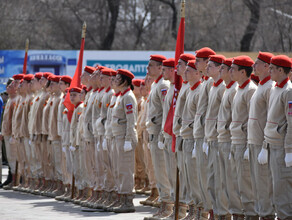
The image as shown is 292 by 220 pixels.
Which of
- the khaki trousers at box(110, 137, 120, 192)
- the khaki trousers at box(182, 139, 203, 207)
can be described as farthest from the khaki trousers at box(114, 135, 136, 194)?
the khaki trousers at box(182, 139, 203, 207)

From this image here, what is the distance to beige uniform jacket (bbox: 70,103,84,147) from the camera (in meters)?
14.2

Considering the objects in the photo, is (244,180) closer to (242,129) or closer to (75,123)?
(242,129)

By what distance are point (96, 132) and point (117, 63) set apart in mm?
10910

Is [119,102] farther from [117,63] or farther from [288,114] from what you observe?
[117,63]

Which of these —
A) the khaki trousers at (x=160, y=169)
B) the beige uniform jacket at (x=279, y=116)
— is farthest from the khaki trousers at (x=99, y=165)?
the beige uniform jacket at (x=279, y=116)

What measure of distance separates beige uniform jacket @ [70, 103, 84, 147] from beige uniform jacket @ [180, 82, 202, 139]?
4.16m

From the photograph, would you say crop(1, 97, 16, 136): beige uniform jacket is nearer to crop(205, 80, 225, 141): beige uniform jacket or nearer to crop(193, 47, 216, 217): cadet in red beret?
crop(193, 47, 216, 217): cadet in red beret

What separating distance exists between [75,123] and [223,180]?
534cm

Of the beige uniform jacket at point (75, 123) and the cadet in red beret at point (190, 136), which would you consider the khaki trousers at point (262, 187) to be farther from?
the beige uniform jacket at point (75, 123)

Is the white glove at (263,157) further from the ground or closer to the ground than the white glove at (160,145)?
further from the ground

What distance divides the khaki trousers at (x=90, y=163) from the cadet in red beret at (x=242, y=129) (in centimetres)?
470

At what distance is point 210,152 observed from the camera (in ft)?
32.1

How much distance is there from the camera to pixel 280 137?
28.4 ft

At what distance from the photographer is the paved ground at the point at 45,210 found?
11.7 m
